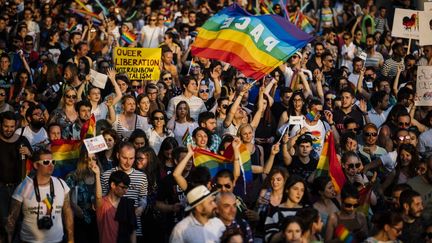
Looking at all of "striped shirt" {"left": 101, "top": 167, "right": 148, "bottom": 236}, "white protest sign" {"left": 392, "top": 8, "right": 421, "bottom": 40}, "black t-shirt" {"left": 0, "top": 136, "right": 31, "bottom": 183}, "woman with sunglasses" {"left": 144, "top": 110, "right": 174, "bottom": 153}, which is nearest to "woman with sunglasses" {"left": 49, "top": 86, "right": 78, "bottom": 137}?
"woman with sunglasses" {"left": 144, "top": 110, "right": 174, "bottom": 153}

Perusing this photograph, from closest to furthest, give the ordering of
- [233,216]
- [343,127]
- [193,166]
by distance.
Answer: [233,216]
[193,166]
[343,127]

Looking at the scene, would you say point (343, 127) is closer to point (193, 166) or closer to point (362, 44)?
point (193, 166)

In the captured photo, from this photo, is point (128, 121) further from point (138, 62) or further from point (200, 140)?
point (138, 62)

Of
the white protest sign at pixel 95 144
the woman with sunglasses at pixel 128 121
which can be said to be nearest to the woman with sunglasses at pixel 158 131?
the woman with sunglasses at pixel 128 121

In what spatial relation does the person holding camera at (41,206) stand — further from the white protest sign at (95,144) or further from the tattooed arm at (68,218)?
the white protest sign at (95,144)

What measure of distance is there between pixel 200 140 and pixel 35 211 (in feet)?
9.82

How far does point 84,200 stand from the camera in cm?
1286

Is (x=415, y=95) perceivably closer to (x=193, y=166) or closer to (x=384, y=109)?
(x=384, y=109)

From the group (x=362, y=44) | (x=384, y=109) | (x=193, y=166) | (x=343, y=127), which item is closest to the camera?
(x=193, y=166)

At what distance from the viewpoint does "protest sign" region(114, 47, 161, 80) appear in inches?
680

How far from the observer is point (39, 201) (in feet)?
37.9

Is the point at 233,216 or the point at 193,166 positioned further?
the point at 193,166

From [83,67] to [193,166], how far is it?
5.78 meters

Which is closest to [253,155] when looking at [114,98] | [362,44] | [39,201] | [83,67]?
[114,98]
